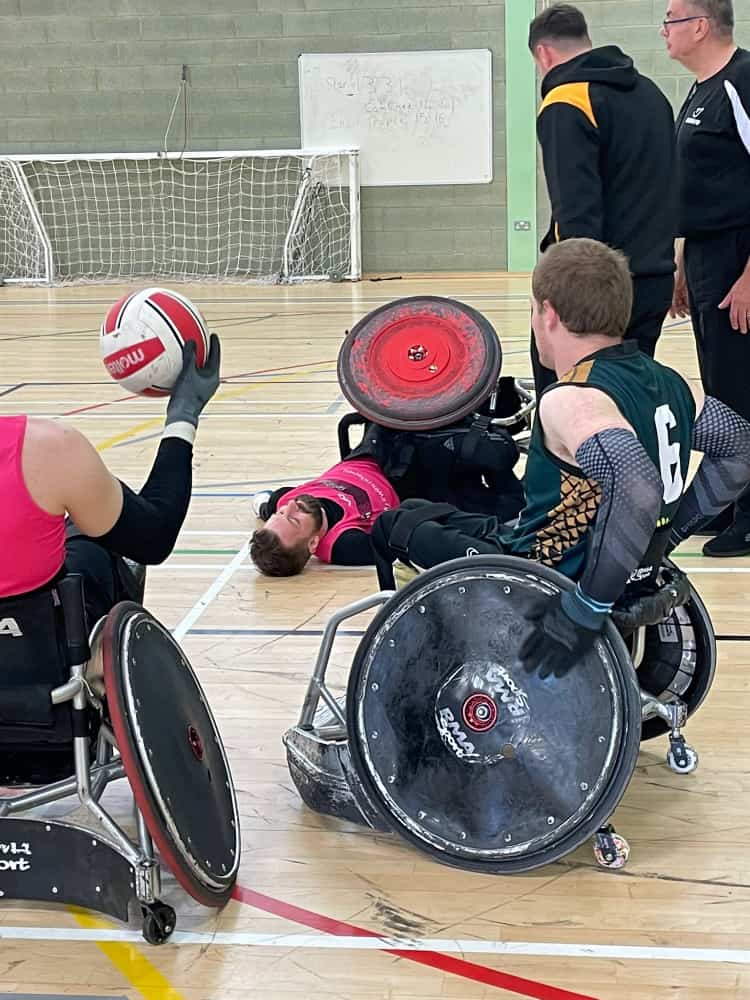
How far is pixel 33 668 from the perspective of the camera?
102 inches

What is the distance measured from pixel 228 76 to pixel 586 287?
40.2 feet

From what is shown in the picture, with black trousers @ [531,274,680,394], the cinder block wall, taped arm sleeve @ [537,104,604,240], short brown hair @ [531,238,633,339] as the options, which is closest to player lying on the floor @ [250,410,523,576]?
black trousers @ [531,274,680,394]

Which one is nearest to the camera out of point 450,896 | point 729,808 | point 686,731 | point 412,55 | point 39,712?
point 39,712

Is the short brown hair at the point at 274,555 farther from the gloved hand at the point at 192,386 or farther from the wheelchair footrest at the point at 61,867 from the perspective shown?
the wheelchair footrest at the point at 61,867

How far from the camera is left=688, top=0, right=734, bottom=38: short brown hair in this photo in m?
4.73

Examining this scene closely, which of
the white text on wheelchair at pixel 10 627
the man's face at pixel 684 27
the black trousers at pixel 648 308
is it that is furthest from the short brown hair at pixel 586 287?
the man's face at pixel 684 27

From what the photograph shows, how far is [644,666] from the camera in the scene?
3.24 meters

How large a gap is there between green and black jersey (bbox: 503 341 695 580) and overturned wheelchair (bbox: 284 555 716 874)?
18 centimetres

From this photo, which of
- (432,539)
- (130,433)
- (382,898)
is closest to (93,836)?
(382,898)

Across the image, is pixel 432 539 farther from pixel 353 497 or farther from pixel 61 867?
pixel 353 497

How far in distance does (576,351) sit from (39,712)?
1399 mm

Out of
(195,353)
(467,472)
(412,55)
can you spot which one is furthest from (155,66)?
(195,353)

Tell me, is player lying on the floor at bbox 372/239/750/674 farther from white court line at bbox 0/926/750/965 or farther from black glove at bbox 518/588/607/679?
white court line at bbox 0/926/750/965

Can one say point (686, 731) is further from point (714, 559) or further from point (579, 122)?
point (579, 122)
